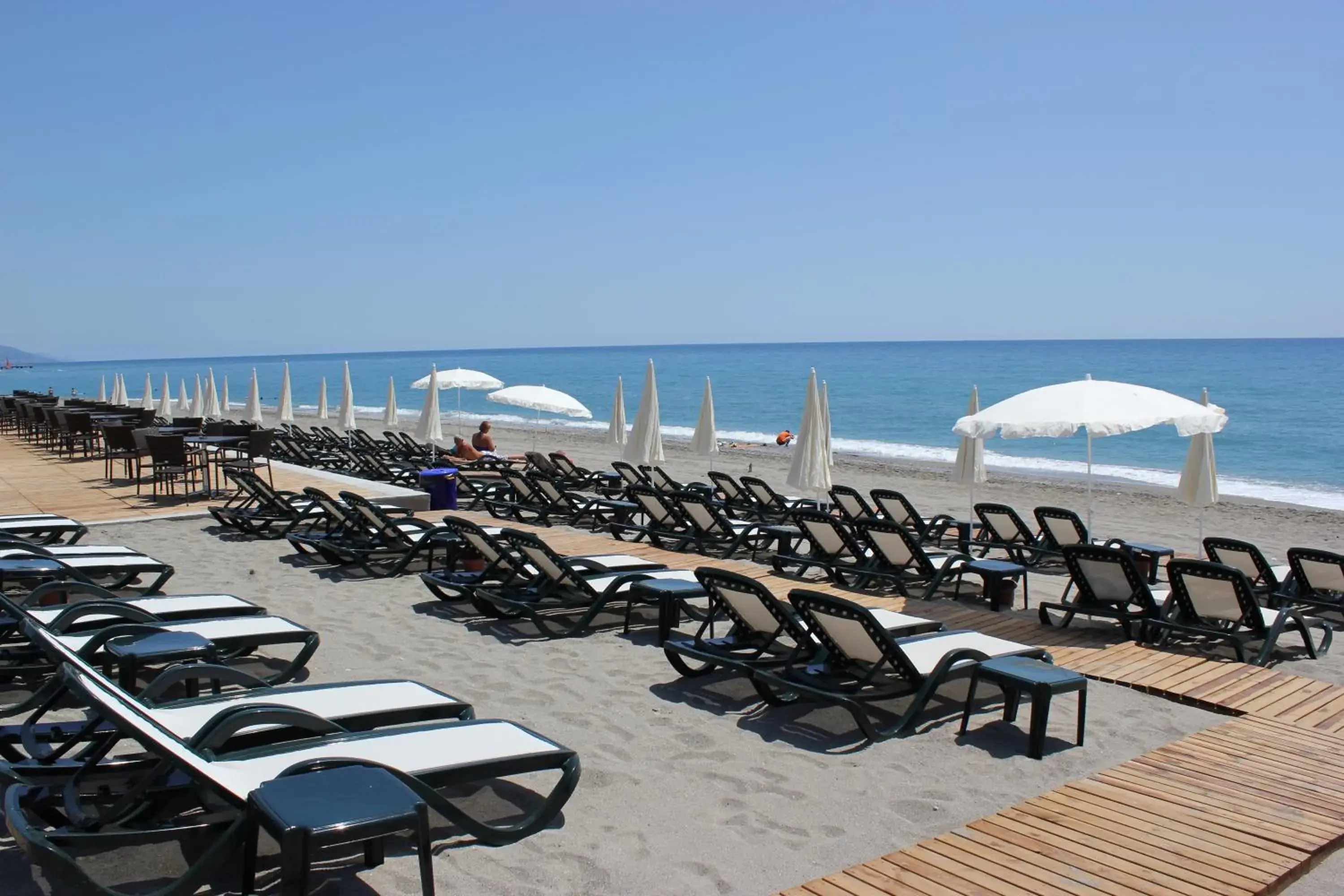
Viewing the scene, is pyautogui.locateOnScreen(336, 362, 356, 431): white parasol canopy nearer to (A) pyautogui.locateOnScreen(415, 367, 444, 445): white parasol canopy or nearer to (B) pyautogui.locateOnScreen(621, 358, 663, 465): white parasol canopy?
(A) pyautogui.locateOnScreen(415, 367, 444, 445): white parasol canopy

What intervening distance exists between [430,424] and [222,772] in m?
11.9

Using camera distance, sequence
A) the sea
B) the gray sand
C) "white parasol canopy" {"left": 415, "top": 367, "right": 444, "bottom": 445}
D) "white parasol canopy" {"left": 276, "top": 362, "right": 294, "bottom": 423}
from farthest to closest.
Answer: the sea
"white parasol canopy" {"left": 276, "top": 362, "right": 294, "bottom": 423}
"white parasol canopy" {"left": 415, "top": 367, "right": 444, "bottom": 445}
the gray sand

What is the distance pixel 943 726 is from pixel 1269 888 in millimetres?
1693

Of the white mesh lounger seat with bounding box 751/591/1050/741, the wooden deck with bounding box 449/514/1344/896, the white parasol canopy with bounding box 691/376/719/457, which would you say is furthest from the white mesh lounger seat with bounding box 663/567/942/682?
the white parasol canopy with bounding box 691/376/719/457

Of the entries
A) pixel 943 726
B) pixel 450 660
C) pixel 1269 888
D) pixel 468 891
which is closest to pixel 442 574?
pixel 450 660

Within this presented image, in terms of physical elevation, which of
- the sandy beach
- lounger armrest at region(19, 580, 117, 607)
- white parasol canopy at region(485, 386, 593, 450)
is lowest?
the sandy beach

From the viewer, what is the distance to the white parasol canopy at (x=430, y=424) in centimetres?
1440

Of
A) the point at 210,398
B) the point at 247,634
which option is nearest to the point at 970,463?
the point at 247,634

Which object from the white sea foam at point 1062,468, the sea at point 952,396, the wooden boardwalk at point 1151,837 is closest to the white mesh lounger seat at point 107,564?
the wooden boardwalk at point 1151,837

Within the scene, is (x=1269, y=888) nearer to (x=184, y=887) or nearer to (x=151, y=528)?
(x=184, y=887)

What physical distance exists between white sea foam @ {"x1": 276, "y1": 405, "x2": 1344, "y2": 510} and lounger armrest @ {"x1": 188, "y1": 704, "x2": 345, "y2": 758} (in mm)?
16439

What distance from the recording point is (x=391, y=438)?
55.7 ft

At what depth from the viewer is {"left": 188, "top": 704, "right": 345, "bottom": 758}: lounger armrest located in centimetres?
299

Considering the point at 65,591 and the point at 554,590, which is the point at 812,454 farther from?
the point at 65,591
